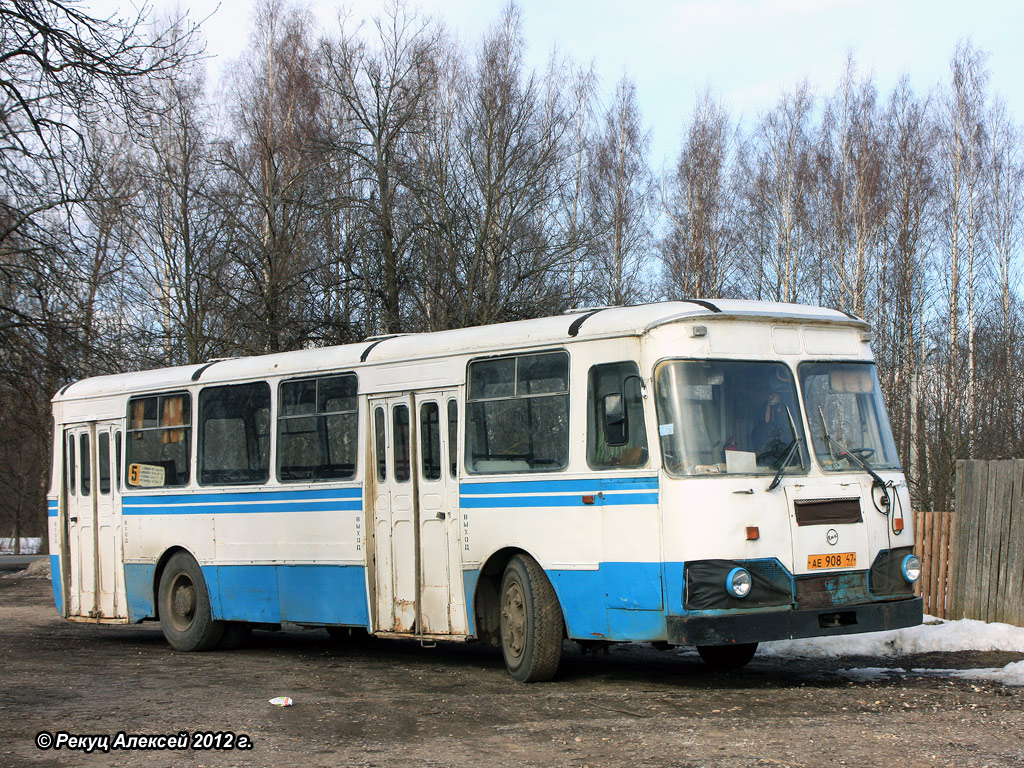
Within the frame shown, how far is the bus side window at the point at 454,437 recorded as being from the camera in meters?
11.2

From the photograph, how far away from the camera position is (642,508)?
31.1ft

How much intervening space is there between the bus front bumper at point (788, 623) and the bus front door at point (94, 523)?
836 cm

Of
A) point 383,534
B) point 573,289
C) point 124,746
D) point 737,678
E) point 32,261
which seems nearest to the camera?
point 124,746

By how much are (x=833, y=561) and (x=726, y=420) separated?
1.34m

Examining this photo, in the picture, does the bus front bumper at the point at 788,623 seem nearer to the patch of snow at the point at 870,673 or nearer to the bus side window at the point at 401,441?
the patch of snow at the point at 870,673

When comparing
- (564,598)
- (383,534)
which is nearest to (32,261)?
(383,534)

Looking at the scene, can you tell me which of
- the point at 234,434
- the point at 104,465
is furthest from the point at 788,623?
the point at 104,465

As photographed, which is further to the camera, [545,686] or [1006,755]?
[545,686]

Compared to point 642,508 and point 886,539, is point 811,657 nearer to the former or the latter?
point 886,539

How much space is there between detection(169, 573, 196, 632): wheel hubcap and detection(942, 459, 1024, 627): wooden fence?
8509 millimetres

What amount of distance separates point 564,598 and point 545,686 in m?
0.77

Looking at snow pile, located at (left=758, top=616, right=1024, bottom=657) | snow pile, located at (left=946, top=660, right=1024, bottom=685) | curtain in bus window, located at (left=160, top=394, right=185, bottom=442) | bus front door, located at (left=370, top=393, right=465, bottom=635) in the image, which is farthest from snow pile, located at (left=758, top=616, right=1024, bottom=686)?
curtain in bus window, located at (left=160, top=394, right=185, bottom=442)

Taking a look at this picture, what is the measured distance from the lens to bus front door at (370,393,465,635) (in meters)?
11.3

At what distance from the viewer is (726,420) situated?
9516mm
